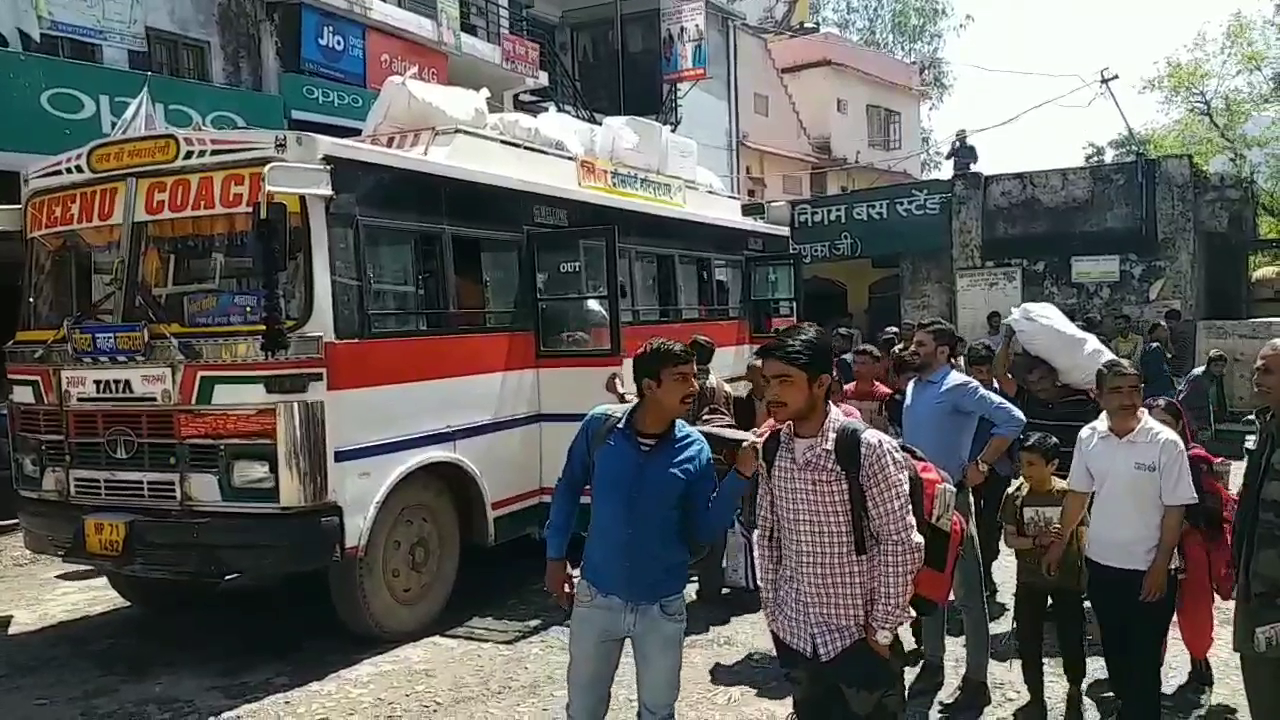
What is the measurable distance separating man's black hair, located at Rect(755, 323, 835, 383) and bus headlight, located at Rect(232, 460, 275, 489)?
3304 millimetres

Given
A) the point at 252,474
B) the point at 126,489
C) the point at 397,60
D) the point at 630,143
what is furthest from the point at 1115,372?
the point at 397,60

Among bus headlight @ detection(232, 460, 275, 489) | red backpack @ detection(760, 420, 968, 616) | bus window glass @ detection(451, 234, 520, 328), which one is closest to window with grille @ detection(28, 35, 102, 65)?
bus window glass @ detection(451, 234, 520, 328)

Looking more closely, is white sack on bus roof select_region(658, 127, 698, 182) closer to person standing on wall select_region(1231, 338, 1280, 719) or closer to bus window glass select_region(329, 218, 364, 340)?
bus window glass select_region(329, 218, 364, 340)

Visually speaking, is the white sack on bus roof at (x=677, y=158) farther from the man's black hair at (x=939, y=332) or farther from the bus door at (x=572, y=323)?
the man's black hair at (x=939, y=332)

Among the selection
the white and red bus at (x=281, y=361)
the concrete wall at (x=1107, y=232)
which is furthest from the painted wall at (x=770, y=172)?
the white and red bus at (x=281, y=361)

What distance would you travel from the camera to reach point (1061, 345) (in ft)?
19.1

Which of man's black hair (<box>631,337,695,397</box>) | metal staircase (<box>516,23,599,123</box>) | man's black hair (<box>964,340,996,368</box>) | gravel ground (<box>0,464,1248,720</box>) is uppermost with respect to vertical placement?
metal staircase (<box>516,23,599,123</box>)

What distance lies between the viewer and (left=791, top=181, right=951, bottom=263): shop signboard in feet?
59.6

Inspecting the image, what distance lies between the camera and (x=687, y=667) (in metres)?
5.62

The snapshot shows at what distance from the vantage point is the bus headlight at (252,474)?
538cm

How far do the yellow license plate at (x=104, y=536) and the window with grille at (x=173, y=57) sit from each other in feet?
27.0

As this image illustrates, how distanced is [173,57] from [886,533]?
491 inches

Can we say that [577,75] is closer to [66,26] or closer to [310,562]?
[66,26]

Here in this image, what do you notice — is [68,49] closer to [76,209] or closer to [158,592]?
[76,209]
